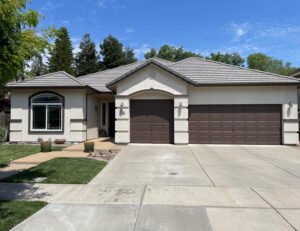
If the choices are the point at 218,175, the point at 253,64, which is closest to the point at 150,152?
the point at 218,175

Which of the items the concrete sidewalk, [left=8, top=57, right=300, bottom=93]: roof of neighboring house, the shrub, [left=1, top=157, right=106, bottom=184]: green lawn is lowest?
the concrete sidewalk

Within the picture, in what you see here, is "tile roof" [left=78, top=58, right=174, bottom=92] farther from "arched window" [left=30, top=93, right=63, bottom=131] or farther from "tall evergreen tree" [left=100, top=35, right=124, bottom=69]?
"tall evergreen tree" [left=100, top=35, right=124, bottom=69]

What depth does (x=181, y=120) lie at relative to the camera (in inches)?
589

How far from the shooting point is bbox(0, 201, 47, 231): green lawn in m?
4.37

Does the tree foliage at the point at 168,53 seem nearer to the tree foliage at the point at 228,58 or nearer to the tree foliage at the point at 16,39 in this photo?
the tree foliage at the point at 228,58

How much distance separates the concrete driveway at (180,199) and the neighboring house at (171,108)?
18.6 feet

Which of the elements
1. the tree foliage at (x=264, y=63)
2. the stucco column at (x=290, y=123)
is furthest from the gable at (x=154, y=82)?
the tree foliage at (x=264, y=63)

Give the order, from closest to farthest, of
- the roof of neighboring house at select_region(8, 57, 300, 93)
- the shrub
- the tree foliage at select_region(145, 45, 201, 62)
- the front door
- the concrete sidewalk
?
the concrete sidewalk
the roof of neighboring house at select_region(8, 57, 300, 93)
the shrub
the front door
the tree foliage at select_region(145, 45, 201, 62)

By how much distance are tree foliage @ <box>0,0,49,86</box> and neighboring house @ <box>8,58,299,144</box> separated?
9360mm

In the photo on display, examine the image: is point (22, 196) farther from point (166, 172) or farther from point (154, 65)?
point (154, 65)

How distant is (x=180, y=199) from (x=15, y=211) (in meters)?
3.30

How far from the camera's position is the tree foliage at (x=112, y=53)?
46938 mm

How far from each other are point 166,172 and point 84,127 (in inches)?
360

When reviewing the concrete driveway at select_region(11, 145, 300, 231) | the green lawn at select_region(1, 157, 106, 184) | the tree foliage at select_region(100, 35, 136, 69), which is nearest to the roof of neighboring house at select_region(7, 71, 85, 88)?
the green lawn at select_region(1, 157, 106, 184)
